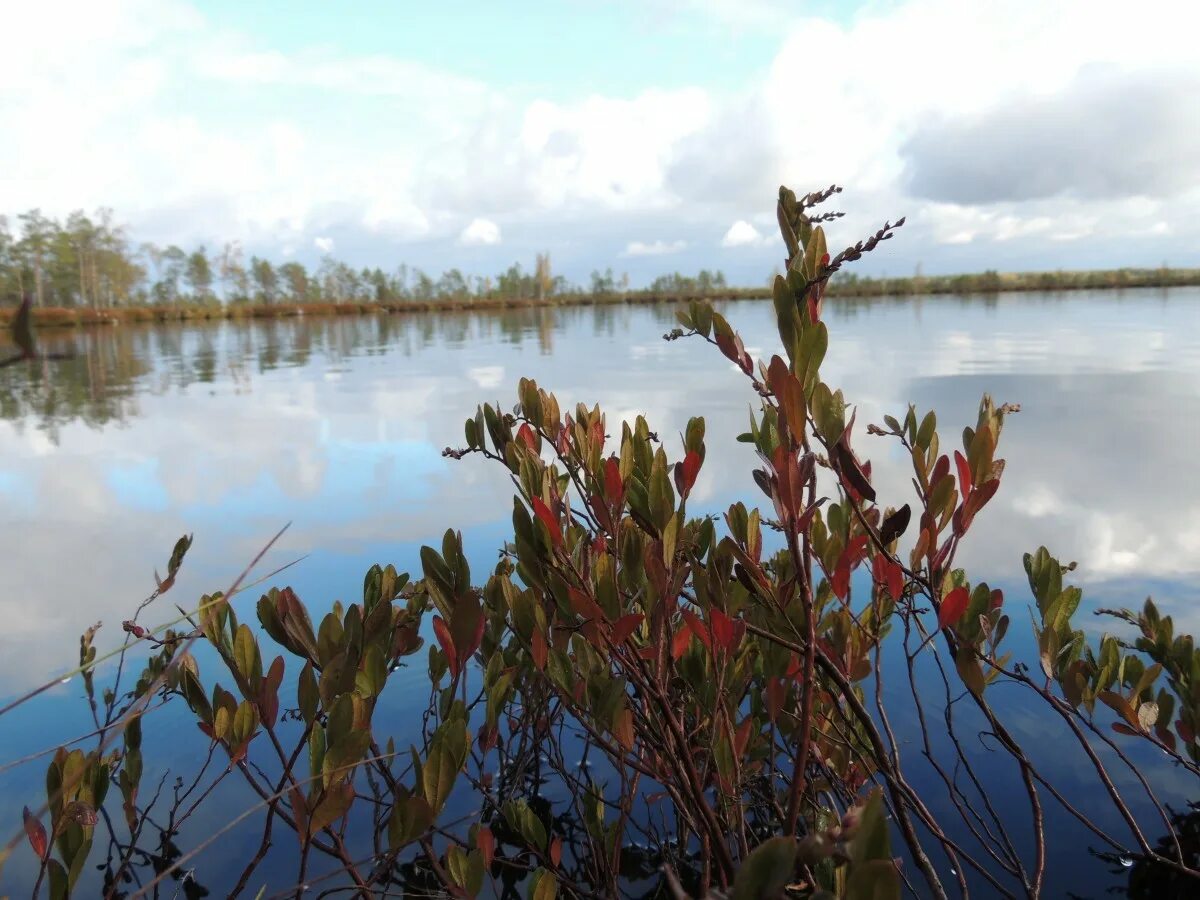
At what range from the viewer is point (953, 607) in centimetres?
96

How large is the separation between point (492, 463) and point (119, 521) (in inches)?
87.5

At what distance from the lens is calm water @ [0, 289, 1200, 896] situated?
9.66 feet

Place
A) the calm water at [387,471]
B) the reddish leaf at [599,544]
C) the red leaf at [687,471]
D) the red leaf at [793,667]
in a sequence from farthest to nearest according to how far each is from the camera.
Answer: the calm water at [387,471] → the reddish leaf at [599,544] → the red leaf at [793,667] → the red leaf at [687,471]

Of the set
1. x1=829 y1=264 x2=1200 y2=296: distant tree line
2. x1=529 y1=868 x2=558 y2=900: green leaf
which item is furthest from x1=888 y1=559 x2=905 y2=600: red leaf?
x1=829 y1=264 x2=1200 y2=296: distant tree line

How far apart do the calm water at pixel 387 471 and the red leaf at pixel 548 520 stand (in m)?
0.74

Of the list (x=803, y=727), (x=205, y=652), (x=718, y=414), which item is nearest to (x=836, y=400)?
(x=803, y=727)

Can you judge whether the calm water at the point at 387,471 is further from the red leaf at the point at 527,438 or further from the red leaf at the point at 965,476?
the red leaf at the point at 965,476

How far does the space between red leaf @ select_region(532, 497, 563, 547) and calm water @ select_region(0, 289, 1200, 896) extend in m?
0.74

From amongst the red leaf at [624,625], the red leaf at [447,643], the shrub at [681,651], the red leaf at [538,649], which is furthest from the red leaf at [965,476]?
the red leaf at [447,643]

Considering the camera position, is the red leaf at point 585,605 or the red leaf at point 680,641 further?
the red leaf at point 680,641

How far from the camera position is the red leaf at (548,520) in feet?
2.90

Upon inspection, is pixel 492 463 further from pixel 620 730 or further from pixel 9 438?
pixel 9 438

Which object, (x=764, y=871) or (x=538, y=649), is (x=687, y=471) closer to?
(x=538, y=649)

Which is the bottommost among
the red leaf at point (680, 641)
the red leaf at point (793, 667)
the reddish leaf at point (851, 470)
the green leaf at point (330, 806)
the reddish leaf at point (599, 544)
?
the red leaf at point (793, 667)
